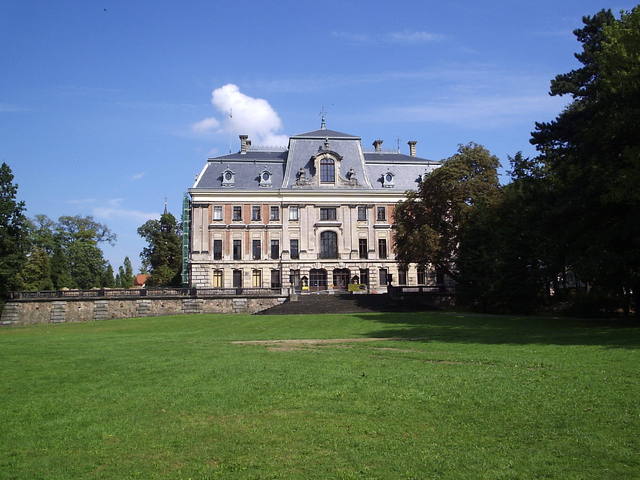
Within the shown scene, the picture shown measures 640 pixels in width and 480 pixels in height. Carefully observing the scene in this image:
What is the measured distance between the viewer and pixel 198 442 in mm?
7762

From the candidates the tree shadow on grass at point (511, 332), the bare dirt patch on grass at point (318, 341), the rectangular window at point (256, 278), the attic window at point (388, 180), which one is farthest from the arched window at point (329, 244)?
the bare dirt patch on grass at point (318, 341)

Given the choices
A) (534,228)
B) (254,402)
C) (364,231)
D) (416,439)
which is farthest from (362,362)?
(364,231)

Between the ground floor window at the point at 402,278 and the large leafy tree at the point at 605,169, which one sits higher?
the large leafy tree at the point at 605,169

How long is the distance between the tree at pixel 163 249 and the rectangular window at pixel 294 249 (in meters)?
20.2

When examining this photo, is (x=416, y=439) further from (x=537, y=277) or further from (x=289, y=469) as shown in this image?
(x=537, y=277)

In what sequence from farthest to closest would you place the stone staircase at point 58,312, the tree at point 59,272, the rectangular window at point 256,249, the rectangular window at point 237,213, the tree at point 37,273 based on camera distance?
the tree at point 59,272
the tree at point 37,273
the rectangular window at point 237,213
the rectangular window at point 256,249
the stone staircase at point 58,312

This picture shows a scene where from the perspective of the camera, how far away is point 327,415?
901cm

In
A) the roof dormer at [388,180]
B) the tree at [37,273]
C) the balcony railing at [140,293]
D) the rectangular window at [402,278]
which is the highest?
the roof dormer at [388,180]

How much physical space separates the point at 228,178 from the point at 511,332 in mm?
44598

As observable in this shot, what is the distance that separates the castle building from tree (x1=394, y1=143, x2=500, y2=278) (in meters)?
15.3

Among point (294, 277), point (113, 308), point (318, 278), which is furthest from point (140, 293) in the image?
point (318, 278)

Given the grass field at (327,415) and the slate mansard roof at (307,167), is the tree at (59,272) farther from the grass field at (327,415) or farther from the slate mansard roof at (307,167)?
the grass field at (327,415)

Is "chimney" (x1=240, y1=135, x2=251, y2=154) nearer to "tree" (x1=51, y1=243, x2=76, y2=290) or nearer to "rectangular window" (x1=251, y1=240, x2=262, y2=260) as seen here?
"rectangular window" (x1=251, y1=240, x2=262, y2=260)

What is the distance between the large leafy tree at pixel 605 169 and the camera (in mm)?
22906
